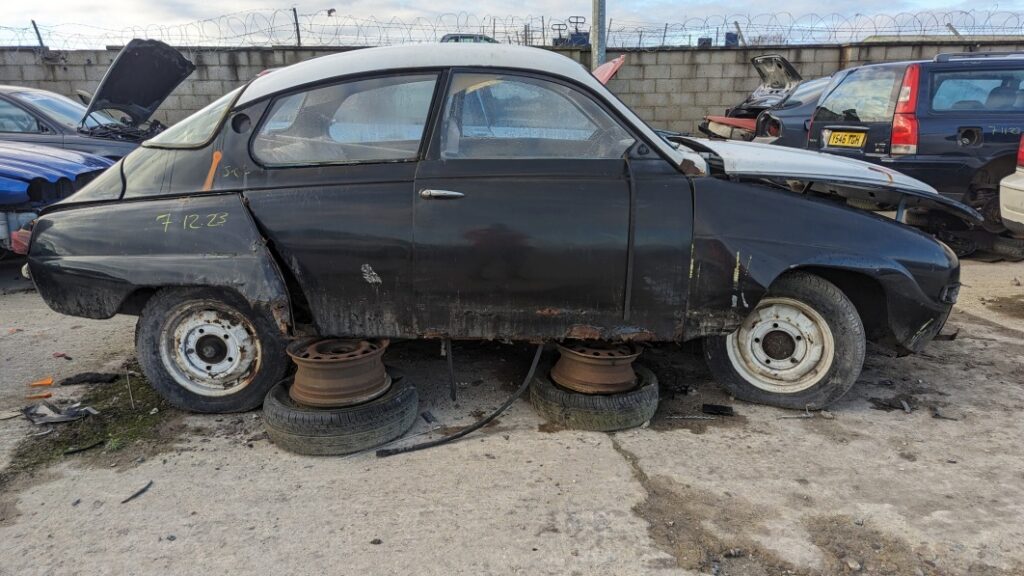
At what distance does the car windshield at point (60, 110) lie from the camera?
725 cm

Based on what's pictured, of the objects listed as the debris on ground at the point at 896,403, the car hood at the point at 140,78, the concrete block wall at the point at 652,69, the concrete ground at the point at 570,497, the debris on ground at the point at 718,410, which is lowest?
the concrete ground at the point at 570,497

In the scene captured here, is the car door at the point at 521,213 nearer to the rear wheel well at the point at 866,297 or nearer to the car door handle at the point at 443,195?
the car door handle at the point at 443,195

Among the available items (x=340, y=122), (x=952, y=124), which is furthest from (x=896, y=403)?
(x=952, y=124)

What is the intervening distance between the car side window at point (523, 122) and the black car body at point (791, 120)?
16.6ft

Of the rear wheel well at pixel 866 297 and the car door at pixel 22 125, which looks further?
the car door at pixel 22 125

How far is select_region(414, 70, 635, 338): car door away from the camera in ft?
10.0

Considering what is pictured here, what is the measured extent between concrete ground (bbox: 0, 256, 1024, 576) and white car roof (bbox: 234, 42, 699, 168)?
153cm

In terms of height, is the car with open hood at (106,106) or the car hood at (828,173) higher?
the car with open hood at (106,106)

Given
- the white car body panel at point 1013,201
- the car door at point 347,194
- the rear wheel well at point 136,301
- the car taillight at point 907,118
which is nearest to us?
the car door at point 347,194

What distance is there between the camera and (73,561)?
7.52ft

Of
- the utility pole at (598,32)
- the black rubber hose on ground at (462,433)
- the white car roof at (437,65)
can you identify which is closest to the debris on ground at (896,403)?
the white car roof at (437,65)

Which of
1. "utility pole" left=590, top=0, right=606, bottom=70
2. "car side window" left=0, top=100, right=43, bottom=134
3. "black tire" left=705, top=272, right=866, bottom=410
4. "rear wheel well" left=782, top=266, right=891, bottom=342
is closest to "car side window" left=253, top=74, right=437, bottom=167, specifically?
"black tire" left=705, top=272, right=866, bottom=410

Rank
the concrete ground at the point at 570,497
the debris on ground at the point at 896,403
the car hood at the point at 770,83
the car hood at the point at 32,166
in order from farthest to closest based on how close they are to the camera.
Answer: the car hood at the point at 770,83
the car hood at the point at 32,166
the debris on ground at the point at 896,403
the concrete ground at the point at 570,497

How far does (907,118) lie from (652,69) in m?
7.07
